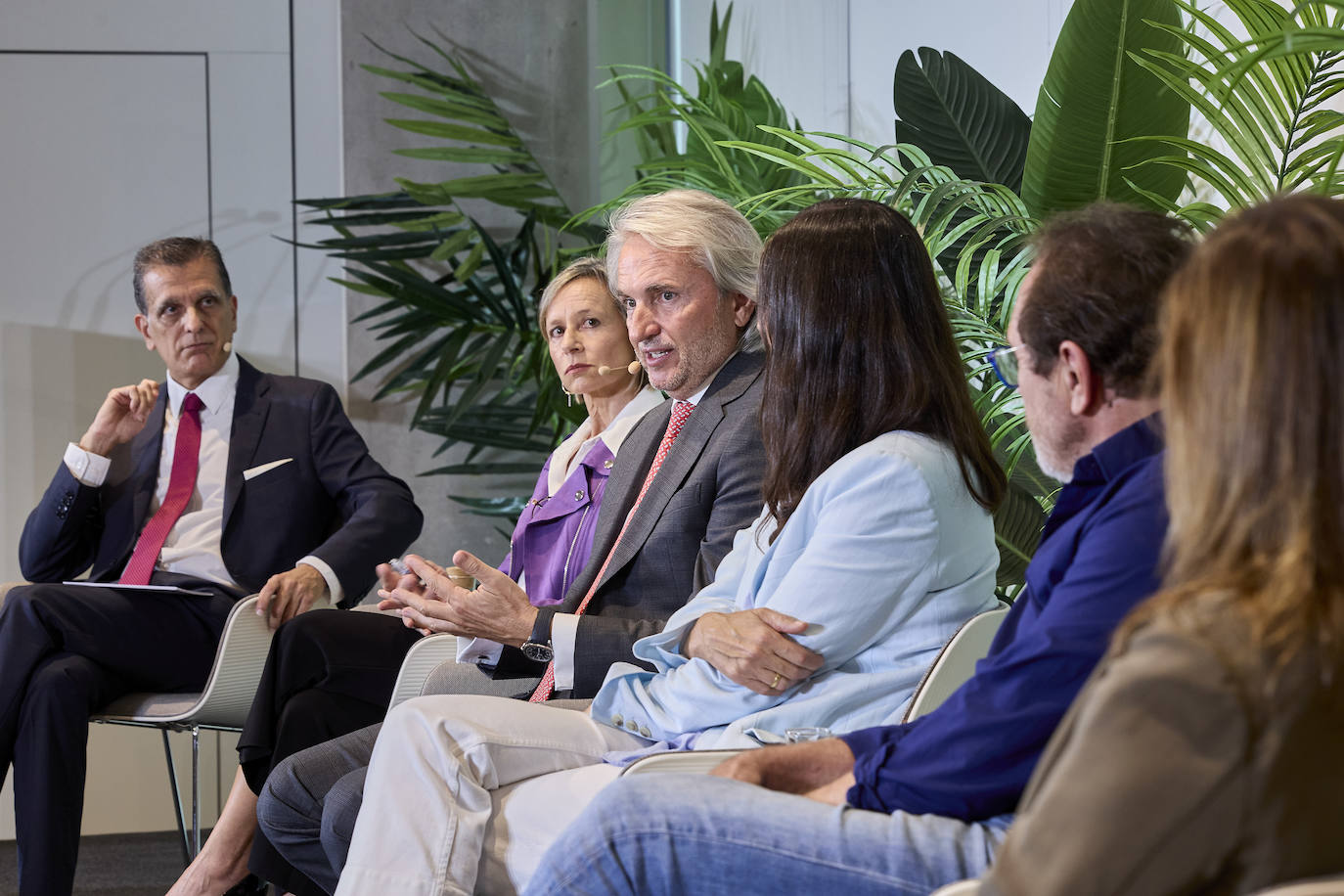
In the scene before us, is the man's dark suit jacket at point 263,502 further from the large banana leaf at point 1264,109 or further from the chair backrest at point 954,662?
the large banana leaf at point 1264,109

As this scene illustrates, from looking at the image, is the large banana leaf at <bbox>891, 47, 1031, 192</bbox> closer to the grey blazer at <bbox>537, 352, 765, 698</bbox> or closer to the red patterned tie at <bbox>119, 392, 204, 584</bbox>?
the grey blazer at <bbox>537, 352, 765, 698</bbox>

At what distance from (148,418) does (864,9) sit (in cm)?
215

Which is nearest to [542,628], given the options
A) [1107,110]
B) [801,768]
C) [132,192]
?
[801,768]

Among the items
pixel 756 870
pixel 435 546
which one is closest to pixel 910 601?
pixel 756 870

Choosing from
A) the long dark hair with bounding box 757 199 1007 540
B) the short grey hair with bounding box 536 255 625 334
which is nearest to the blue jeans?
the long dark hair with bounding box 757 199 1007 540

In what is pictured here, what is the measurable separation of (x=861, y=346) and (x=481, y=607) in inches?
31.7

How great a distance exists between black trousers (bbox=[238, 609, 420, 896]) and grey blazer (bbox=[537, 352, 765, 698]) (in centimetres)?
70

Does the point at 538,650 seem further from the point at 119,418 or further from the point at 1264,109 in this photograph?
the point at 119,418

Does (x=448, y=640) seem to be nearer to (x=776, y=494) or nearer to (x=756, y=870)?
(x=776, y=494)

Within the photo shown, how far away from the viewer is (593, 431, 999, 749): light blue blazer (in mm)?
1666

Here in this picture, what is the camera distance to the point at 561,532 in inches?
106

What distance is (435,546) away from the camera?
4.90 metres

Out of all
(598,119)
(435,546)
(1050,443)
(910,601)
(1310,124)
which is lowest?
(435,546)

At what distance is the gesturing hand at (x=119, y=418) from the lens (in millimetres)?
3477
